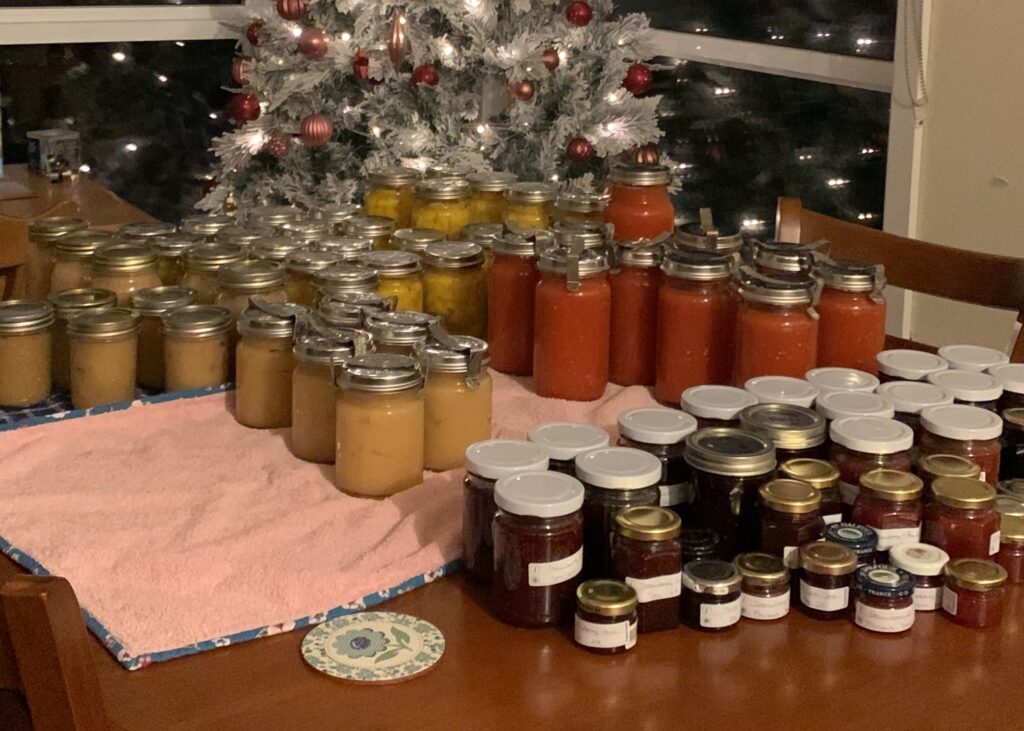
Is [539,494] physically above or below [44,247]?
below

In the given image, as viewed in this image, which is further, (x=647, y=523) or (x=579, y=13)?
(x=579, y=13)

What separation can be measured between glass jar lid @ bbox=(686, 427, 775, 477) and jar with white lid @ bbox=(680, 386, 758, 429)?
7 cm

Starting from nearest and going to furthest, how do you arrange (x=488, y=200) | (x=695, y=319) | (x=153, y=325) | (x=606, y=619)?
(x=606, y=619)
(x=695, y=319)
(x=153, y=325)
(x=488, y=200)

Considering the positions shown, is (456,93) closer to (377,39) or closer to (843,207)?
(377,39)

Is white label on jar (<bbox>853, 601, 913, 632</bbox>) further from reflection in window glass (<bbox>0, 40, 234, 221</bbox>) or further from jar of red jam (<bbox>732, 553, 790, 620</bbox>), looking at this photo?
reflection in window glass (<bbox>0, 40, 234, 221</bbox>)

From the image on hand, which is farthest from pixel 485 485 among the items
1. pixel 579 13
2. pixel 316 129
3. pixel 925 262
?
pixel 579 13

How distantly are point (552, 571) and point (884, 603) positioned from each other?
0.27 metres

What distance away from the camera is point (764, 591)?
1045mm

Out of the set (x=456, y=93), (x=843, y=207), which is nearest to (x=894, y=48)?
(x=843, y=207)

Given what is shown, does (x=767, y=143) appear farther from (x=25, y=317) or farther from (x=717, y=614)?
(x=717, y=614)

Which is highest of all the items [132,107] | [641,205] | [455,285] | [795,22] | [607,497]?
[795,22]

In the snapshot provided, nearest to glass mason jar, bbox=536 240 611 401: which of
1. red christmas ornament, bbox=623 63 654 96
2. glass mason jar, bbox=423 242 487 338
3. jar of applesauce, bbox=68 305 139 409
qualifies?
glass mason jar, bbox=423 242 487 338

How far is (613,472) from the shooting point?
108 centimetres

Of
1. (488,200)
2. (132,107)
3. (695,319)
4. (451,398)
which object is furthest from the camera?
(132,107)
